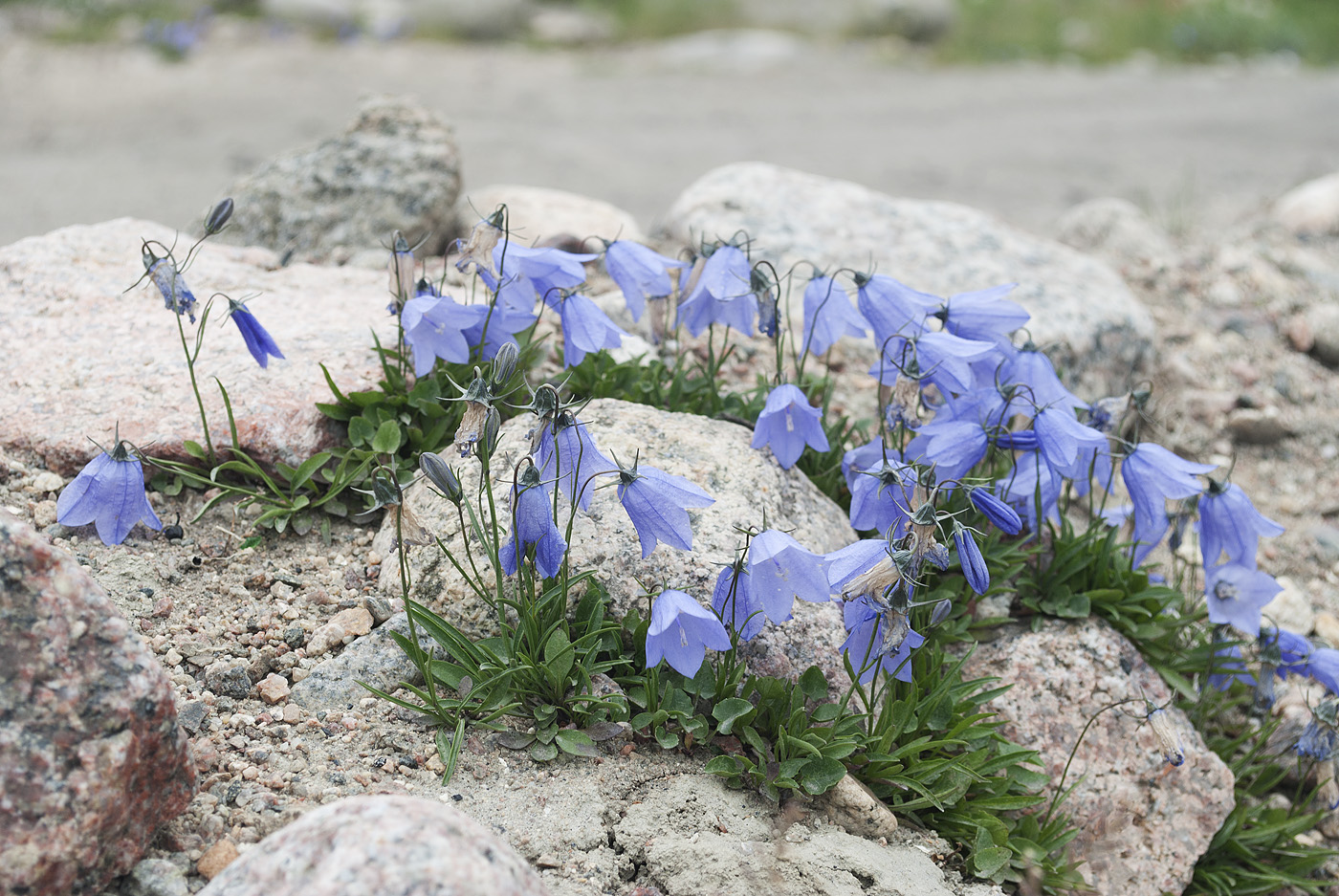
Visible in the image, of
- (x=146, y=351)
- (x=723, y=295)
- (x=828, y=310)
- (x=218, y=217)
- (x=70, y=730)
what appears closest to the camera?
(x=70, y=730)

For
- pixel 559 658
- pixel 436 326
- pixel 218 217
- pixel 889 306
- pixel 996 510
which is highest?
pixel 218 217

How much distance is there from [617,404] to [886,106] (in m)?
9.04

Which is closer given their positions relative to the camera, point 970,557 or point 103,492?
point 970,557

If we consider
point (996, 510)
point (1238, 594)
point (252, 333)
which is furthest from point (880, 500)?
point (252, 333)

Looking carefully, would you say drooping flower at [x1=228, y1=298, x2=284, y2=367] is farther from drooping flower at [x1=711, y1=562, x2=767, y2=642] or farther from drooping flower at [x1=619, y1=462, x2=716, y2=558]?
drooping flower at [x1=711, y1=562, x2=767, y2=642]

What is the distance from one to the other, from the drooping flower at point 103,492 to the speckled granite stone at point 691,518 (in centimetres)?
74

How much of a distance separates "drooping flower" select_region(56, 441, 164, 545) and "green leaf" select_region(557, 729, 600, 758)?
4.14 ft

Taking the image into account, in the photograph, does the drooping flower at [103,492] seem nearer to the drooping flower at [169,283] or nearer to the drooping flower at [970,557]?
the drooping flower at [169,283]

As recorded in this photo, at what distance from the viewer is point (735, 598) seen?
268 cm

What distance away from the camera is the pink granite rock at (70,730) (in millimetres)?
1905

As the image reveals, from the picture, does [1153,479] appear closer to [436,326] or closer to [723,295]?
[723,295]

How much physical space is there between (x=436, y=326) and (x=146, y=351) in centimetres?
118

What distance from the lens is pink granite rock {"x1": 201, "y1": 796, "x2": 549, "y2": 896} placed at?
1794 millimetres

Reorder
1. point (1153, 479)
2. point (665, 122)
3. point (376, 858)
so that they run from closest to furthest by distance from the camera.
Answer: point (376, 858) < point (1153, 479) < point (665, 122)
